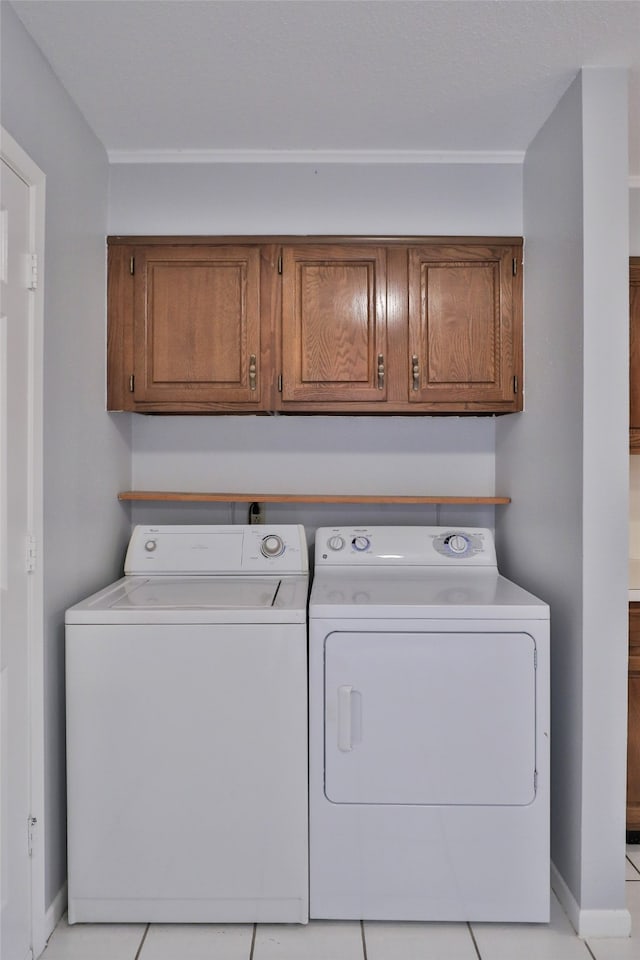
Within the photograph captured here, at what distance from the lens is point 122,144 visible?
8.35 feet

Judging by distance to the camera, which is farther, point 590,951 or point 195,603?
point 195,603

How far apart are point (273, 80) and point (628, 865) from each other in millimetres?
2740

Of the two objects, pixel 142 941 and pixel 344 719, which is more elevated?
pixel 344 719

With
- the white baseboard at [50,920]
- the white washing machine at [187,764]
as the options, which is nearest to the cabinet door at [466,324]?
the white washing machine at [187,764]

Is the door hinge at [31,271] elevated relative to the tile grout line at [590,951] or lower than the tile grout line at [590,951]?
elevated

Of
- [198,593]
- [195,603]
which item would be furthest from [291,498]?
[195,603]

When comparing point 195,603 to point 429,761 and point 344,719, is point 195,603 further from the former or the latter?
point 429,761

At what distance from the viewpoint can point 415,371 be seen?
260 centimetres

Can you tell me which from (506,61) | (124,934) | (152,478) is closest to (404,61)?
(506,61)

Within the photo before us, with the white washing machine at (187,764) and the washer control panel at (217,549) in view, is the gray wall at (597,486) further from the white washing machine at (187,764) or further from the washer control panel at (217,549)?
the washer control panel at (217,549)

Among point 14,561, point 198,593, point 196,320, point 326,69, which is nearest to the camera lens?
point 14,561

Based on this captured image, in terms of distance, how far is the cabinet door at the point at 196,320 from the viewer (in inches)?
102

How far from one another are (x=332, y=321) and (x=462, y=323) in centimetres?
48

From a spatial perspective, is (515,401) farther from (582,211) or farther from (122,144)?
Result: (122,144)
